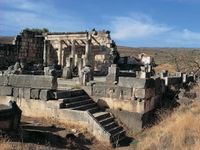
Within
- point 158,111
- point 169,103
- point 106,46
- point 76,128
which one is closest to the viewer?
point 76,128

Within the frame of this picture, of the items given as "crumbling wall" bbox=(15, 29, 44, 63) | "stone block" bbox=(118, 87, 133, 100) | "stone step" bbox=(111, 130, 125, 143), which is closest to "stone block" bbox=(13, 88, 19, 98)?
"stone block" bbox=(118, 87, 133, 100)

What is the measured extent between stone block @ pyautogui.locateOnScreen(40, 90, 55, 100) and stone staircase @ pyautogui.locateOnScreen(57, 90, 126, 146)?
0.30 metres

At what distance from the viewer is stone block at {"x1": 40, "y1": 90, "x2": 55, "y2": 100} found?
1434 centimetres

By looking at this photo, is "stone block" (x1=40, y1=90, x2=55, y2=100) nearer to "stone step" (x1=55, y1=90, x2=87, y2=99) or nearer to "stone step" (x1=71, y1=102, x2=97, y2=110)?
"stone step" (x1=55, y1=90, x2=87, y2=99)

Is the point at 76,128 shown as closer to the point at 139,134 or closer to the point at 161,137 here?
the point at 139,134

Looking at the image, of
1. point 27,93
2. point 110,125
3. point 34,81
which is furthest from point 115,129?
point 27,93

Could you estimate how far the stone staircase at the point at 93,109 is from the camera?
1333 centimetres

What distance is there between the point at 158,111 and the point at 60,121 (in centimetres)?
469

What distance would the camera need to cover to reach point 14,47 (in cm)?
3619

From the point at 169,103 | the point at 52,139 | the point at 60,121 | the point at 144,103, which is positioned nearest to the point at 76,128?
the point at 60,121

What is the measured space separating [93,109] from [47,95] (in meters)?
2.13

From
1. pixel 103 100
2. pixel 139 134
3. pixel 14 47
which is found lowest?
pixel 139 134

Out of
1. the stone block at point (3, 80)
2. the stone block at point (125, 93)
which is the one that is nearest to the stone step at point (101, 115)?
the stone block at point (125, 93)

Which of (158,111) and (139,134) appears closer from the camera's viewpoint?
(139,134)
